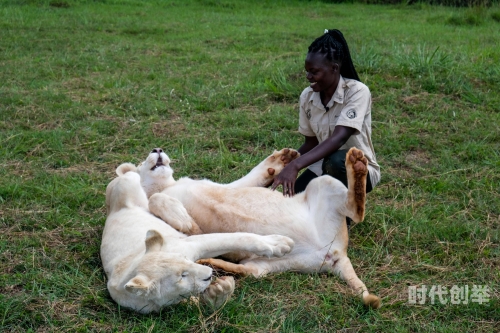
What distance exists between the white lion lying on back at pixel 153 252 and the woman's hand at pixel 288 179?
510 millimetres

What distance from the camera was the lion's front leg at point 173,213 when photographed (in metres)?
3.91

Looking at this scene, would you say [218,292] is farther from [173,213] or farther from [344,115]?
[344,115]

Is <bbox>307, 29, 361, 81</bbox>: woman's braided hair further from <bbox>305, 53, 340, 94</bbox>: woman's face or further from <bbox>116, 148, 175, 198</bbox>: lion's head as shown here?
<bbox>116, 148, 175, 198</bbox>: lion's head

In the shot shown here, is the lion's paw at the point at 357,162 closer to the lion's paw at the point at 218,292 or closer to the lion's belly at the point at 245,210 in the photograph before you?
the lion's belly at the point at 245,210

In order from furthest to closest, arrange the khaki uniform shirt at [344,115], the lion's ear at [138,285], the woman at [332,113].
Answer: the khaki uniform shirt at [344,115] < the woman at [332,113] < the lion's ear at [138,285]

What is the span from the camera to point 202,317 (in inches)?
126

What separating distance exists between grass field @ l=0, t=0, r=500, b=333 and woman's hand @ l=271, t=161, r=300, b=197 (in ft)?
1.80

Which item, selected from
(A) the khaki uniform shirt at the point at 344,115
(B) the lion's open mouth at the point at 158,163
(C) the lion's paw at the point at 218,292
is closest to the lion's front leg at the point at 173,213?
(B) the lion's open mouth at the point at 158,163

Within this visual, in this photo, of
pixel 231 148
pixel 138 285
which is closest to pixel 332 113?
pixel 231 148

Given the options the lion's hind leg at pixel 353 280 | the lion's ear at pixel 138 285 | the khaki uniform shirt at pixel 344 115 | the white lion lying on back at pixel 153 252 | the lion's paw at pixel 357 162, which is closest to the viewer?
the lion's ear at pixel 138 285

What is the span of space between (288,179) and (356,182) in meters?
0.53

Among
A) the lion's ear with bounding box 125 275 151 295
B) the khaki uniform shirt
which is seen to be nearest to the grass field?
the lion's ear with bounding box 125 275 151 295

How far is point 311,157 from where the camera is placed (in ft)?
13.8

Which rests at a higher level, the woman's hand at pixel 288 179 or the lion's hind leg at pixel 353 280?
the woman's hand at pixel 288 179
